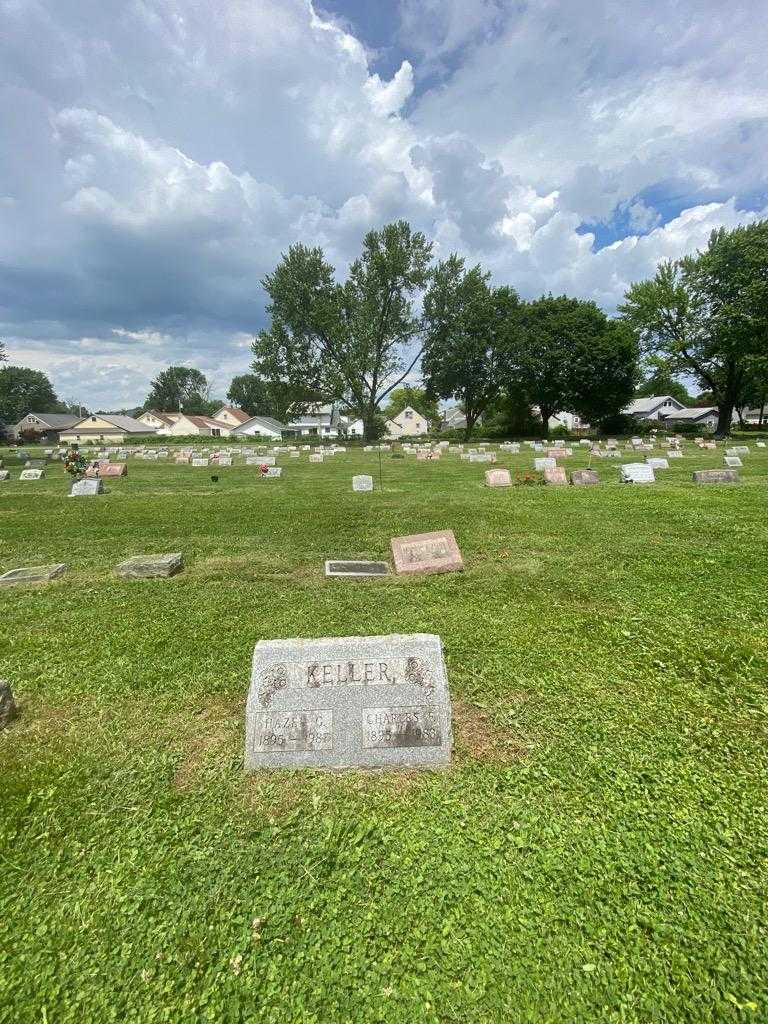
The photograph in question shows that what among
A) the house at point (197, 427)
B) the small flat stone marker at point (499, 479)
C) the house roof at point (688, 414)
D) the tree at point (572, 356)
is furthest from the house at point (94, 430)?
the house roof at point (688, 414)

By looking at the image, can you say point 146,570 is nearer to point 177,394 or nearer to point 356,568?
point 356,568

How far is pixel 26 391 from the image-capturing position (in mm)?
105312

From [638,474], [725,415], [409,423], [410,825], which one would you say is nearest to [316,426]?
[409,423]

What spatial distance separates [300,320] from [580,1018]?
4971cm

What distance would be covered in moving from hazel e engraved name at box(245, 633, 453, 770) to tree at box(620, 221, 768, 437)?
155 feet

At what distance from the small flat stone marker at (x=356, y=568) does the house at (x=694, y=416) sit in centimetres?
7865

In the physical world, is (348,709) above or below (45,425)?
below

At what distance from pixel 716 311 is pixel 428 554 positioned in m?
48.2

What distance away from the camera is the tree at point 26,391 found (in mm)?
96588

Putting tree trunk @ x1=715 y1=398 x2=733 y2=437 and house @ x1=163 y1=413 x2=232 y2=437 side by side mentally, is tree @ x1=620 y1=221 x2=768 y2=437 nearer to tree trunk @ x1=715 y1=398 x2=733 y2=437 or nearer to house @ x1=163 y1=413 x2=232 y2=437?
tree trunk @ x1=715 y1=398 x2=733 y2=437

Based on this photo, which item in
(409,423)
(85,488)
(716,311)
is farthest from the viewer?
(409,423)

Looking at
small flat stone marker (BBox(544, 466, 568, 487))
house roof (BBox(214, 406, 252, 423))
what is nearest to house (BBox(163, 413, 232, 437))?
house roof (BBox(214, 406, 252, 423))

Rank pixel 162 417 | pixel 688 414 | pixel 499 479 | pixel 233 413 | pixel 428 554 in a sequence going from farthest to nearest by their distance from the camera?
pixel 233 413 → pixel 162 417 → pixel 688 414 → pixel 499 479 → pixel 428 554

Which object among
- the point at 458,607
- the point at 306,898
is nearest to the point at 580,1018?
the point at 306,898
